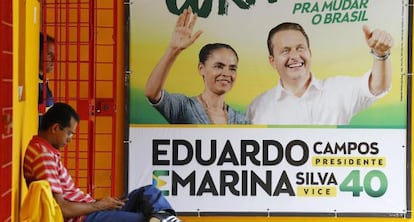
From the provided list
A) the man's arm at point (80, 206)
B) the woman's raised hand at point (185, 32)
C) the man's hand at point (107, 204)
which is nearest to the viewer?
the man's arm at point (80, 206)

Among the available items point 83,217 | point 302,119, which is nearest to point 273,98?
point 302,119

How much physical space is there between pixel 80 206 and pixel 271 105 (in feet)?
6.46

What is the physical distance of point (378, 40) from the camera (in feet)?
17.0

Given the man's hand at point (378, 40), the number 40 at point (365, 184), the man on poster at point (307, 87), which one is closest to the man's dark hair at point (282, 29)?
the man on poster at point (307, 87)

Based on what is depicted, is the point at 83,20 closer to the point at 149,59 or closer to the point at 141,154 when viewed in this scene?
the point at 149,59

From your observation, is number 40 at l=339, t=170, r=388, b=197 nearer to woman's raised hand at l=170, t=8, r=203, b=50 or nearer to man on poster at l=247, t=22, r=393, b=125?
man on poster at l=247, t=22, r=393, b=125

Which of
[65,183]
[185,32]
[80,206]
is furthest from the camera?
[185,32]

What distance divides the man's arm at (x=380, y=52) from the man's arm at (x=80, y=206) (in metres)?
2.20

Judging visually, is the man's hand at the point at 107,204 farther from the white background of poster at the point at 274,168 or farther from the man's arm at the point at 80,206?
the white background of poster at the point at 274,168

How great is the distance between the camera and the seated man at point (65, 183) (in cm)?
349

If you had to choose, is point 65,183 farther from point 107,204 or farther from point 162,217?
point 162,217

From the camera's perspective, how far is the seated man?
3.49 m

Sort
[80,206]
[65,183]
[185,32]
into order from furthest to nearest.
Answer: [185,32] → [65,183] → [80,206]

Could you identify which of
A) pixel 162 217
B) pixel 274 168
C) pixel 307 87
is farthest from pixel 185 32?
pixel 162 217
